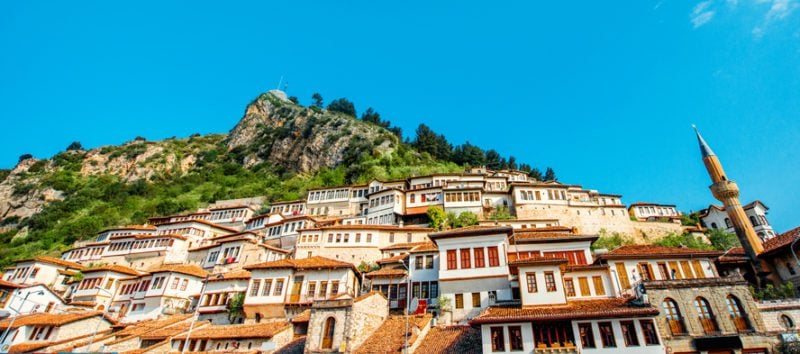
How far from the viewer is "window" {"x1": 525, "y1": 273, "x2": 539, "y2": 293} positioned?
22719mm

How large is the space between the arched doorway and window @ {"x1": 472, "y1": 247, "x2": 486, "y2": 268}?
10.0 meters

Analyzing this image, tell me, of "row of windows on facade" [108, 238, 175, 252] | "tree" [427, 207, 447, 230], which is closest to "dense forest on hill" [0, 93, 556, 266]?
"row of windows on facade" [108, 238, 175, 252]

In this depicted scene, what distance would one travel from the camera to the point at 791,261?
25.2 metres

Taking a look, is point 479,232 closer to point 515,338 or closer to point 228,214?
point 515,338

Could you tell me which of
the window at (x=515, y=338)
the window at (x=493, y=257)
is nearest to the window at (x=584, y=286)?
the window at (x=493, y=257)

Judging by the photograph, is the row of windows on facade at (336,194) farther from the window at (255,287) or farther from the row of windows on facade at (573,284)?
the row of windows on facade at (573,284)

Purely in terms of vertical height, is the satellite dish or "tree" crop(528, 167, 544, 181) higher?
"tree" crop(528, 167, 544, 181)

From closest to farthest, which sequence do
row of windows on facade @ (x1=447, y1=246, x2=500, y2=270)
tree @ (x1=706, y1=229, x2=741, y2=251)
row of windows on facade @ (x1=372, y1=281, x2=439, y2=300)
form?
row of windows on facade @ (x1=447, y1=246, x2=500, y2=270) < row of windows on facade @ (x1=372, y1=281, x2=439, y2=300) < tree @ (x1=706, y1=229, x2=741, y2=251)

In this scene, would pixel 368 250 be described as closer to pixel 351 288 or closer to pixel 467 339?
pixel 351 288

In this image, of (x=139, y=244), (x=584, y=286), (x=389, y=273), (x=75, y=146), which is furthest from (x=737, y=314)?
(x=75, y=146)

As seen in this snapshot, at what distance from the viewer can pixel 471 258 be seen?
26.2 m

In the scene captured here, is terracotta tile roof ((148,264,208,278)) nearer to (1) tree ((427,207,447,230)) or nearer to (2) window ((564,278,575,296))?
(1) tree ((427,207,447,230))

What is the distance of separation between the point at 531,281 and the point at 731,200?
2716cm

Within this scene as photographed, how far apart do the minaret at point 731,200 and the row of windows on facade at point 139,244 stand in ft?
195
